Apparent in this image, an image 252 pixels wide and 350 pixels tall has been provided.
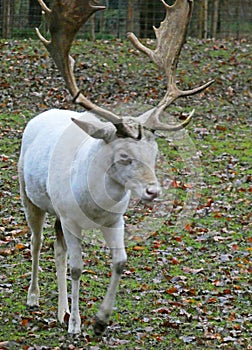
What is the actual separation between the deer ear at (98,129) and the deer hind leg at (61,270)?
136 centimetres

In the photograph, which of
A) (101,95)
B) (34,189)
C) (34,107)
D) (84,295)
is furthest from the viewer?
(101,95)

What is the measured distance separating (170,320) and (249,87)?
12909mm

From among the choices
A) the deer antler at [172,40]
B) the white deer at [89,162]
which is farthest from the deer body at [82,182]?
the deer antler at [172,40]

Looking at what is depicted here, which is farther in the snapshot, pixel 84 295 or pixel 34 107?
pixel 34 107

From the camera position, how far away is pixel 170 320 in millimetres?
6918

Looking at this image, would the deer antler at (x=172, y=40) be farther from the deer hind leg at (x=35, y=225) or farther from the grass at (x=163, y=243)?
the deer hind leg at (x=35, y=225)

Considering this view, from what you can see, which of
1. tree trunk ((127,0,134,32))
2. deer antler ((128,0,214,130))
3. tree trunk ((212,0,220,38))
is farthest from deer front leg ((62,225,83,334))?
tree trunk ((212,0,220,38))

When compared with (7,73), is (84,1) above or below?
above

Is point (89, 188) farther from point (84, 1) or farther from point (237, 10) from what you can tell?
point (237, 10)

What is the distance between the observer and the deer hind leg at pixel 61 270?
681cm

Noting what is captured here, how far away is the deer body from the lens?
18.8 ft

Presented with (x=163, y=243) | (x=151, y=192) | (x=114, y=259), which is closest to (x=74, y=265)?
(x=114, y=259)

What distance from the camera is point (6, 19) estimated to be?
877 inches

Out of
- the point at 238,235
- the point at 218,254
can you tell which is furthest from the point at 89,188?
the point at 238,235
